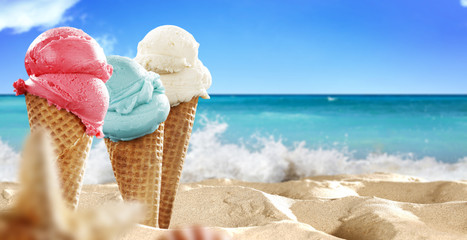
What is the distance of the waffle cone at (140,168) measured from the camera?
7.18 ft

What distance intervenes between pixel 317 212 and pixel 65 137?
1.97 meters

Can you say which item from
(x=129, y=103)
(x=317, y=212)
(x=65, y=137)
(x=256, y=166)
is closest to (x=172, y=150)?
(x=129, y=103)

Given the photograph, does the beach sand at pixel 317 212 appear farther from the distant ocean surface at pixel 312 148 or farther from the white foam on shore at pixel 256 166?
the white foam on shore at pixel 256 166

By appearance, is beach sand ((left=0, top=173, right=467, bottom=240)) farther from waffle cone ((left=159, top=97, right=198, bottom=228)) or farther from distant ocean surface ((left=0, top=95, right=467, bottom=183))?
distant ocean surface ((left=0, top=95, right=467, bottom=183))

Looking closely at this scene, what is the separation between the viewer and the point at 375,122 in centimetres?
1477

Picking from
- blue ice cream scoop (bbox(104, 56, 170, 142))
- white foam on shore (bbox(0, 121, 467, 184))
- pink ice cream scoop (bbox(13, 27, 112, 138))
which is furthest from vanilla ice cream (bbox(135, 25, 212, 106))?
white foam on shore (bbox(0, 121, 467, 184))

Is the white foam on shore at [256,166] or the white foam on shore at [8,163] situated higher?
the white foam on shore at [256,166]

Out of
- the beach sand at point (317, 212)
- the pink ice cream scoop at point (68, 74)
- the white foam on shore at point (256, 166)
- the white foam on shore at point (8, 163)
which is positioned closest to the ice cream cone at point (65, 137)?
the pink ice cream scoop at point (68, 74)

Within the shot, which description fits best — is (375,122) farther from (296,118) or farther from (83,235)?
(83,235)

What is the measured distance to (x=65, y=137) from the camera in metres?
1.89

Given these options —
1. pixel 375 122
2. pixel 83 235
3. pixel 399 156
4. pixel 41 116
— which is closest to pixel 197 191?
pixel 41 116

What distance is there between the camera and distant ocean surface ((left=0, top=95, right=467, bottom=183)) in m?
6.07

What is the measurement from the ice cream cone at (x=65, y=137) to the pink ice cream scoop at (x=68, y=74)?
3cm

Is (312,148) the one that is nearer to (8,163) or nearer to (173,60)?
(8,163)
